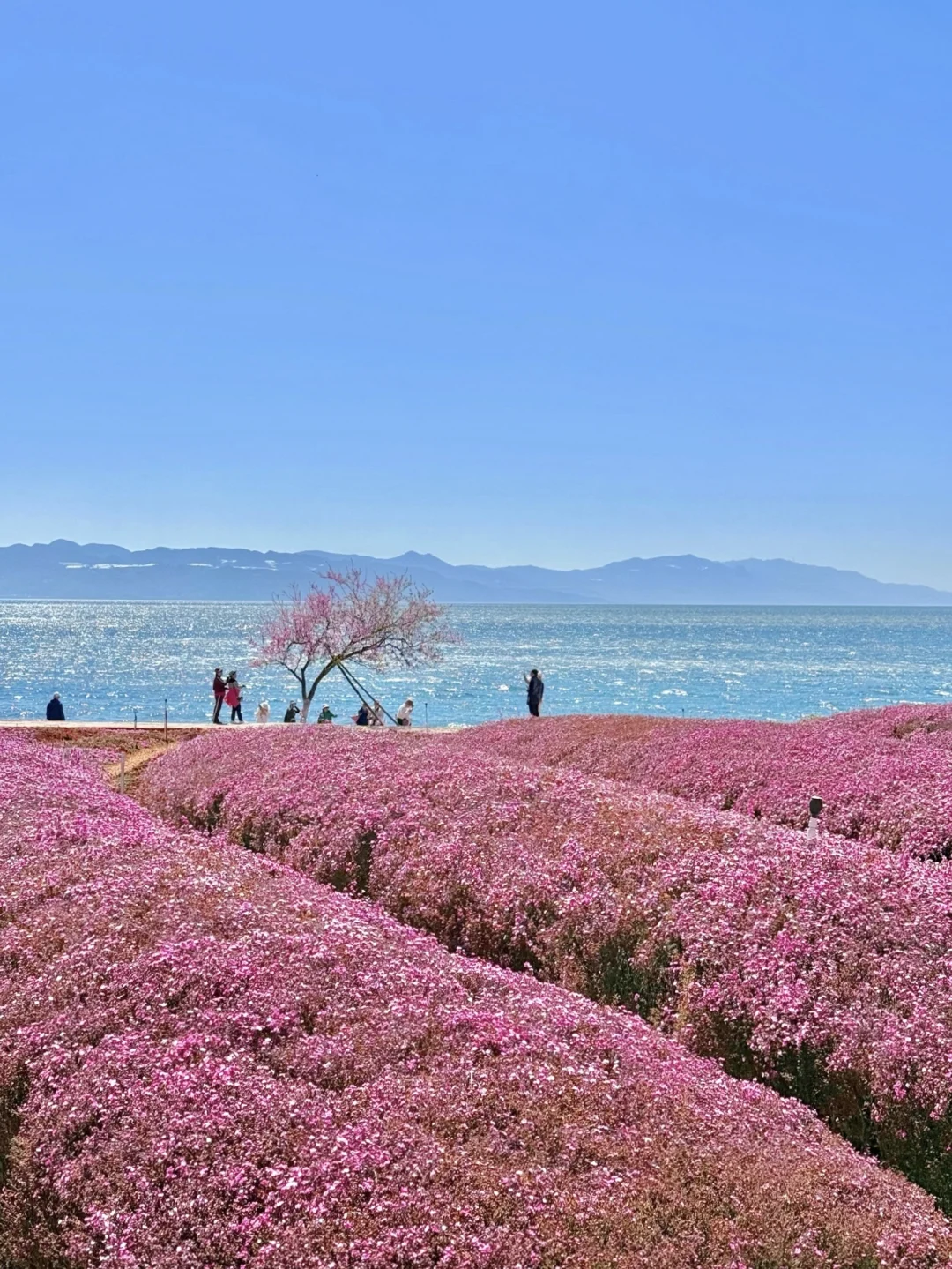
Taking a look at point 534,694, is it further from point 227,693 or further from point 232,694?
point 227,693

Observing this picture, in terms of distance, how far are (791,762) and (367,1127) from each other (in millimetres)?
12686

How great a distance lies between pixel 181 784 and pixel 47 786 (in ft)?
12.4

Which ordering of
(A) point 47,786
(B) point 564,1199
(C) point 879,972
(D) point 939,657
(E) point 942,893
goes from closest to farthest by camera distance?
(B) point 564,1199
(C) point 879,972
(E) point 942,893
(A) point 47,786
(D) point 939,657

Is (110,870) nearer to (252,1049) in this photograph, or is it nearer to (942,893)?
(252,1049)

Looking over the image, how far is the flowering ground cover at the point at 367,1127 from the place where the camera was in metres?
4.35

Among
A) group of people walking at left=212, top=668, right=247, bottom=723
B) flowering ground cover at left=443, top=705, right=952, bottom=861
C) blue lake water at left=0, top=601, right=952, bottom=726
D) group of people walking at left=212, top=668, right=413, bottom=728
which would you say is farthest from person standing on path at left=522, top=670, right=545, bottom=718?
blue lake water at left=0, top=601, right=952, bottom=726

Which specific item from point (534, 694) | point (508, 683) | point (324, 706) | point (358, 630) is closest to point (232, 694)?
point (324, 706)

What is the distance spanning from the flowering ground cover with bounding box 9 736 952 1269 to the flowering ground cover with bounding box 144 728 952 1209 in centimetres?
94

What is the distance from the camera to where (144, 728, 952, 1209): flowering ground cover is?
6551 mm

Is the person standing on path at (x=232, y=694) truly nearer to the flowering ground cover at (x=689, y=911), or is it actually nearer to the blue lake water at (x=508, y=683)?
the blue lake water at (x=508, y=683)

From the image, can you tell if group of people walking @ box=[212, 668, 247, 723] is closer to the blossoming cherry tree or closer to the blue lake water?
the blossoming cherry tree

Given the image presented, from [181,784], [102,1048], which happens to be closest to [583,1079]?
[102,1048]

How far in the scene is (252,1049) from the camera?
561cm

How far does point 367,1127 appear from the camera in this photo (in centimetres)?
488
